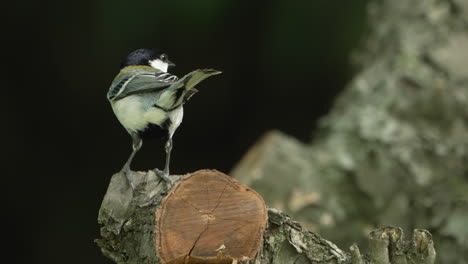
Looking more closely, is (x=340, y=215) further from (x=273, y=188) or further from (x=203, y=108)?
(x=203, y=108)

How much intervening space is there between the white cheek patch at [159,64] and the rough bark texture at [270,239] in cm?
40

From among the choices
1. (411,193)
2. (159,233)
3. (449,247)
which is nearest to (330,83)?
(411,193)

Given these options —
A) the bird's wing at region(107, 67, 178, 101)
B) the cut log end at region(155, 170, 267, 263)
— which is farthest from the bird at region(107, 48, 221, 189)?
the cut log end at region(155, 170, 267, 263)

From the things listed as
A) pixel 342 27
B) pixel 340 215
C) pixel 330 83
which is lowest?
pixel 340 215

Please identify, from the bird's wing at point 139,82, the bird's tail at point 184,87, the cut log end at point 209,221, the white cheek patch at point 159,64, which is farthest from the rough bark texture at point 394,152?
the cut log end at point 209,221

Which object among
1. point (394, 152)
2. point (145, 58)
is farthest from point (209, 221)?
point (394, 152)

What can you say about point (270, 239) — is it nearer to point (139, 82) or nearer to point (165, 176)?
point (165, 176)

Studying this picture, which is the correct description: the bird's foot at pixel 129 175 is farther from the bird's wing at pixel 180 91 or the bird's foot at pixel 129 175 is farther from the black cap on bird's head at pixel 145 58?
the black cap on bird's head at pixel 145 58

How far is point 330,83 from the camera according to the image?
3.86 metres

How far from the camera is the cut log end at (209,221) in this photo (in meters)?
1.54

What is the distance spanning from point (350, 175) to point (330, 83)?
2.62 feet

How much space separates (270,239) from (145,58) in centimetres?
66

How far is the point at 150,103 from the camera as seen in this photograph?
1.79 metres

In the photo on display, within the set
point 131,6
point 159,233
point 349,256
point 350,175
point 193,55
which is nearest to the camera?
point 159,233
